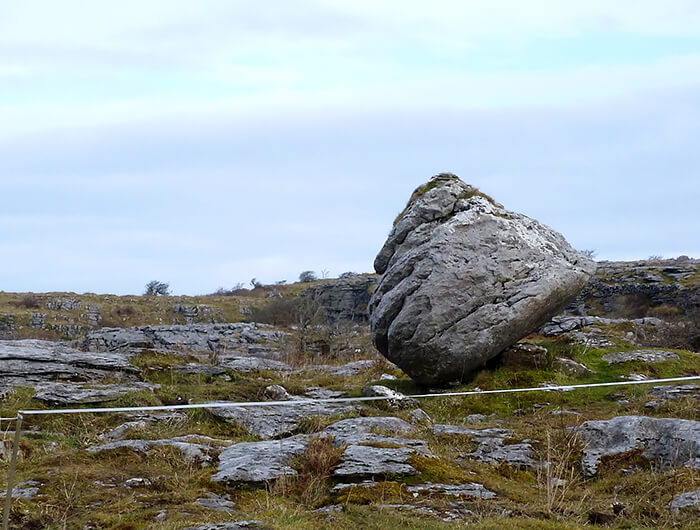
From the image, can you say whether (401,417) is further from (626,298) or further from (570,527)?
(626,298)

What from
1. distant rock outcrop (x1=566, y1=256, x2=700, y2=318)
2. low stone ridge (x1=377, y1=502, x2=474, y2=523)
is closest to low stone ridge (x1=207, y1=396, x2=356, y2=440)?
low stone ridge (x1=377, y1=502, x2=474, y2=523)

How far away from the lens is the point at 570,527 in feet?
17.7

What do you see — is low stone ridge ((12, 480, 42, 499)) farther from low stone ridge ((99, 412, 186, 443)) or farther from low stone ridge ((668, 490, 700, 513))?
low stone ridge ((668, 490, 700, 513))

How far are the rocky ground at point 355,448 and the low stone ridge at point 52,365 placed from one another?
0.11ft

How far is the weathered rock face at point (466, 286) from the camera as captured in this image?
12359mm

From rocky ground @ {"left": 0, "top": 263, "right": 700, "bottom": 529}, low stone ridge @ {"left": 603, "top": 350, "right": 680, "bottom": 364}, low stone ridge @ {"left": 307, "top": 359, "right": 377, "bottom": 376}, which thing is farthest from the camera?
low stone ridge @ {"left": 307, "top": 359, "right": 377, "bottom": 376}

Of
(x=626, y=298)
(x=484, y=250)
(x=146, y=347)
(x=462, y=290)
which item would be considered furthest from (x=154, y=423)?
(x=626, y=298)

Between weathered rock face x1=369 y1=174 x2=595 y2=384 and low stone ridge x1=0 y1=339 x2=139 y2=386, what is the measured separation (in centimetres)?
510

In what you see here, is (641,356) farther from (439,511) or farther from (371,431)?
(439,511)

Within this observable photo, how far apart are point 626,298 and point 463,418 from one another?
3326 cm

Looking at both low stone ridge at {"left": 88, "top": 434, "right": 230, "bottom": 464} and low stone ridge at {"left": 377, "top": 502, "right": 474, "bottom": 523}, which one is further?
low stone ridge at {"left": 88, "top": 434, "right": 230, "bottom": 464}

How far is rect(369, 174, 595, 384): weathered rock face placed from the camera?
12359 mm

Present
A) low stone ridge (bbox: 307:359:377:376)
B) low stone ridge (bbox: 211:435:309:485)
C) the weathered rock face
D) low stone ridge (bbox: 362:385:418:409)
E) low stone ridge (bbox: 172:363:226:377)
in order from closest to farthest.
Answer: low stone ridge (bbox: 211:435:309:485) < low stone ridge (bbox: 362:385:418:409) < the weathered rock face < low stone ridge (bbox: 172:363:226:377) < low stone ridge (bbox: 307:359:377:376)

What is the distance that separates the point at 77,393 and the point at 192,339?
11951 millimetres
